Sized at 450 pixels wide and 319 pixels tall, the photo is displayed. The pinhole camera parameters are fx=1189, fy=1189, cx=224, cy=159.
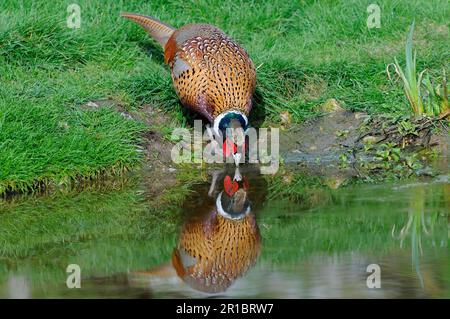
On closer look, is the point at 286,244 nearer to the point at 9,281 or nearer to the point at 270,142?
the point at 9,281

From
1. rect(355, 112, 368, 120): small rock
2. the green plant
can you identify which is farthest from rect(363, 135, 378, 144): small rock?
the green plant

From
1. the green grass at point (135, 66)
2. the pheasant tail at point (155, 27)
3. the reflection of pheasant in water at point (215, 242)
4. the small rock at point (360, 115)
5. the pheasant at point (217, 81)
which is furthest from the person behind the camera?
the pheasant tail at point (155, 27)

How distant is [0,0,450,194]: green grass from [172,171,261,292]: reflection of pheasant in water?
143 cm

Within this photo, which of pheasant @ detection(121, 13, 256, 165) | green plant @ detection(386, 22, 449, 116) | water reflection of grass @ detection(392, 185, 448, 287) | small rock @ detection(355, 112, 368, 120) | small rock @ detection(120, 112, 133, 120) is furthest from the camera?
small rock @ detection(355, 112, 368, 120)

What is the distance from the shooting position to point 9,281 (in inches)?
256

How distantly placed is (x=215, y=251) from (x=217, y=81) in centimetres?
234

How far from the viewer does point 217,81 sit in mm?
9062

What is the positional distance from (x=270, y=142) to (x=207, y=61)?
0.90 meters

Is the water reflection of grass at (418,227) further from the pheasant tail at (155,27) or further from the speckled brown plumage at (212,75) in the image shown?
the pheasant tail at (155,27)

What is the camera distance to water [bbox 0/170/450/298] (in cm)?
630

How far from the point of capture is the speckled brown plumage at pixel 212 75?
29.7 feet

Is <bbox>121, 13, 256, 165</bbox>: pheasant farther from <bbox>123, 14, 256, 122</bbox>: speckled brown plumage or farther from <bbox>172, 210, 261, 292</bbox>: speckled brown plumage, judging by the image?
<bbox>172, 210, 261, 292</bbox>: speckled brown plumage

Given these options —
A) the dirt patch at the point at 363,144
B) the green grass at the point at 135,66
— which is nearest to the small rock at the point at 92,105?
the green grass at the point at 135,66
